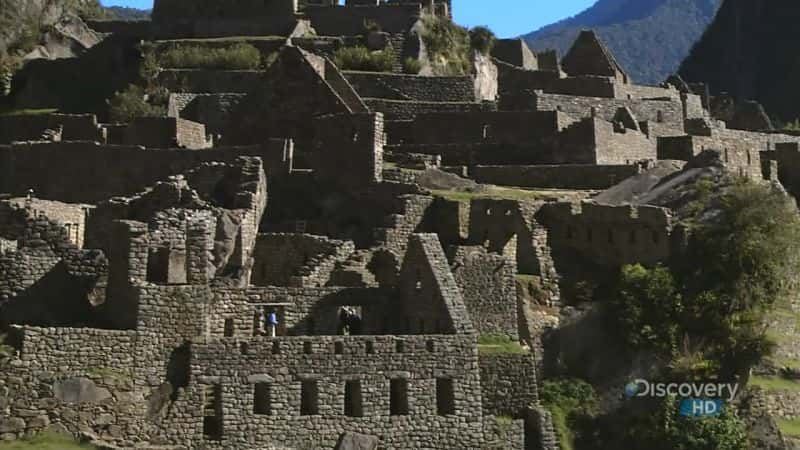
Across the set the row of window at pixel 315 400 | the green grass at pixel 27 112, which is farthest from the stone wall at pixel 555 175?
the green grass at pixel 27 112

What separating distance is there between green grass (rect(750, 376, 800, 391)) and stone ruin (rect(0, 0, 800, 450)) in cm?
353

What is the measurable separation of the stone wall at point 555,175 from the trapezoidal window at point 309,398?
14099 millimetres

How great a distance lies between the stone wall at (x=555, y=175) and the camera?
142ft

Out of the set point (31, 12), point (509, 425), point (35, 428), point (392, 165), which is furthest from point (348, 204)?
point (31, 12)

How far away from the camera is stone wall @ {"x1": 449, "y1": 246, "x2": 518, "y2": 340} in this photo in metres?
33.8

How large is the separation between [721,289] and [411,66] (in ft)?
75.4

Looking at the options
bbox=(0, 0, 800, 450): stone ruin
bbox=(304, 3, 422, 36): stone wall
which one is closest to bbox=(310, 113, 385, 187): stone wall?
bbox=(0, 0, 800, 450): stone ruin

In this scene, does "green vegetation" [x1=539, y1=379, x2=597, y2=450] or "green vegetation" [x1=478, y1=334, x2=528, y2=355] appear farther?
"green vegetation" [x1=539, y1=379, x2=597, y2=450]

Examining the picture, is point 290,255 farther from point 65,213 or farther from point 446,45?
point 446,45

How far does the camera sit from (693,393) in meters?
34.2

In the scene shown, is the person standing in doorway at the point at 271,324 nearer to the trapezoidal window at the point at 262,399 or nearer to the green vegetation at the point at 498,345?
the trapezoidal window at the point at 262,399

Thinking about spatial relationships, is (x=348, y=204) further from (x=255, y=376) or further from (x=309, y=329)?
(x=255, y=376)

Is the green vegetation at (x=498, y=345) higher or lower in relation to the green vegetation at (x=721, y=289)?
lower

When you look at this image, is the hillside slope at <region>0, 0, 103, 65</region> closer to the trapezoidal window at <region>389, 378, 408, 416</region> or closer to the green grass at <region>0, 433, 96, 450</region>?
the trapezoidal window at <region>389, 378, 408, 416</region>
